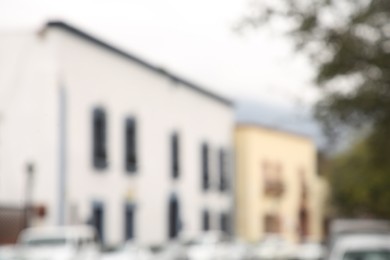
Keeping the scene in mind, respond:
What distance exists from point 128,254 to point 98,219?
8.18 m

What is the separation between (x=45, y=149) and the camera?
35938 mm

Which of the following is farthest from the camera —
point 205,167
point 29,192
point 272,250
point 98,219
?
point 205,167

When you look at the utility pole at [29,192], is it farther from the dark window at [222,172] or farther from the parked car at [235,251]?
the dark window at [222,172]

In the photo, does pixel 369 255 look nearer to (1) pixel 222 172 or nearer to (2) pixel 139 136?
Result: (2) pixel 139 136

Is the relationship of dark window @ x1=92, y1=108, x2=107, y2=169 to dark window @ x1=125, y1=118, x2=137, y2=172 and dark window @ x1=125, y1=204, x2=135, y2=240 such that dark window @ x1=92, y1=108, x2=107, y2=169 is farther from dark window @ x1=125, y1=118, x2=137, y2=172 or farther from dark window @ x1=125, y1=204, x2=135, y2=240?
dark window @ x1=125, y1=204, x2=135, y2=240

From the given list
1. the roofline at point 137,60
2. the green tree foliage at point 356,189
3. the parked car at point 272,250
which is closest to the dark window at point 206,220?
the parked car at point 272,250

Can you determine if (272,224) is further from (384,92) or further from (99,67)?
(384,92)

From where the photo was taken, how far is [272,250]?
4747 centimetres

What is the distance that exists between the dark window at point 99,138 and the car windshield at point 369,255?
22100 mm

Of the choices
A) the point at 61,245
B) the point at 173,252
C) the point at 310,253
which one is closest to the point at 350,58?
the point at 61,245

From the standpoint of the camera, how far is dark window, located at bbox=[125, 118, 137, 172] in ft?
139

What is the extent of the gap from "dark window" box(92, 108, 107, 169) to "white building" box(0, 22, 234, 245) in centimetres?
4

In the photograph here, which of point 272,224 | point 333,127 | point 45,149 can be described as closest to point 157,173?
point 45,149

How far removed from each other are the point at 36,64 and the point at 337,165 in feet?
108
